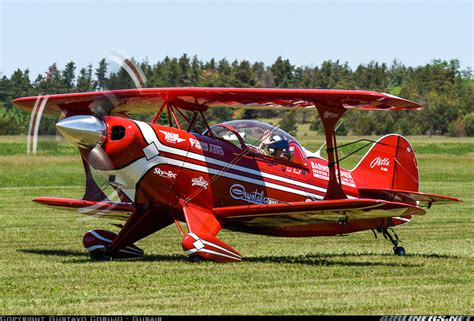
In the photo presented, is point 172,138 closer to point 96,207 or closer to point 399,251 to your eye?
point 96,207

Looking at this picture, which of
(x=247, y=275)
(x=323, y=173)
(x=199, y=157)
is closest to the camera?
(x=247, y=275)

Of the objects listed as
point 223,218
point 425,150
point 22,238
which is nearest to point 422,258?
point 223,218

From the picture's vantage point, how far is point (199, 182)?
1666 cm

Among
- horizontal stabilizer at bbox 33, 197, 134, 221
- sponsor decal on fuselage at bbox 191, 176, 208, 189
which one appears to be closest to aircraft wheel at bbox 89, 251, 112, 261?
horizontal stabilizer at bbox 33, 197, 134, 221

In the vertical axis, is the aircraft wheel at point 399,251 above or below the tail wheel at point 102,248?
below

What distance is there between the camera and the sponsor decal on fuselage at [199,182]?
1661 cm

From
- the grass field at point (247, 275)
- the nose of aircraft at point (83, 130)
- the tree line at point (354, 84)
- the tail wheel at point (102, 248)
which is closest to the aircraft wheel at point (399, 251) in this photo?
the grass field at point (247, 275)

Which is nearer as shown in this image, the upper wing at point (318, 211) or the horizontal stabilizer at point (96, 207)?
the upper wing at point (318, 211)

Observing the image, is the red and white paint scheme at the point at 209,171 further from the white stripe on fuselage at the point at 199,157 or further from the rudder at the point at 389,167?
the rudder at the point at 389,167

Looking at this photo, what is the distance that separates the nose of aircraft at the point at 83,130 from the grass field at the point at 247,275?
152cm

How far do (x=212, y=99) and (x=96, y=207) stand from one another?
2.76 meters

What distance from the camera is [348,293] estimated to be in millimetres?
12750

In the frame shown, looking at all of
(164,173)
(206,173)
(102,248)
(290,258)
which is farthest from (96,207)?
(290,258)

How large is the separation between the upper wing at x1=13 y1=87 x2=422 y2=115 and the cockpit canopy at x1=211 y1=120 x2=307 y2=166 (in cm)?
43
